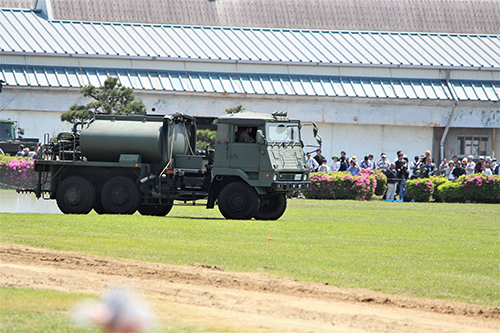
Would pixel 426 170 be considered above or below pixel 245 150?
below

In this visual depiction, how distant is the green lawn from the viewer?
10.4m

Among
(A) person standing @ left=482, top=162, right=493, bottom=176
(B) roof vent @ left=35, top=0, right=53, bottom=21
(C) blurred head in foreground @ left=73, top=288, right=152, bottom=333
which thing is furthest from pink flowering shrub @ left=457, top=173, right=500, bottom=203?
(B) roof vent @ left=35, top=0, right=53, bottom=21

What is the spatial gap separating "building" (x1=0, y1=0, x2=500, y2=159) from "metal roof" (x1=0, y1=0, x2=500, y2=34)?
230 cm

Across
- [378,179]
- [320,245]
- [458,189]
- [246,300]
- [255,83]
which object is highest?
[255,83]

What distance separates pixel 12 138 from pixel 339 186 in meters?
20.3

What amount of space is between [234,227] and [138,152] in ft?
16.0

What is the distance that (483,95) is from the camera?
157 feet

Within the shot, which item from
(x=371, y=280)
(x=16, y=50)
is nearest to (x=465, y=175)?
(x=371, y=280)

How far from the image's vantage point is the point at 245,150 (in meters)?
20.2

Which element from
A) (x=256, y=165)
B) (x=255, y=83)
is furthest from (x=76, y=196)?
(x=255, y=83)

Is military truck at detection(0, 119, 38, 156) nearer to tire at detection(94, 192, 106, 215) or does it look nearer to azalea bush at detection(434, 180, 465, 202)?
tire at detection(94, 192, 106, 215)

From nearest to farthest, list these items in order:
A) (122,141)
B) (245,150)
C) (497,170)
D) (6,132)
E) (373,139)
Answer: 1. (245,150)
2. (122,141)
3. (497,170)
4. (6,132)
5. (373,139)

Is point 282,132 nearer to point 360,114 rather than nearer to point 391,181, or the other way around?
point 391,181

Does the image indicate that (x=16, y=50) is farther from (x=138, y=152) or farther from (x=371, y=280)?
(x=371, y=280)
